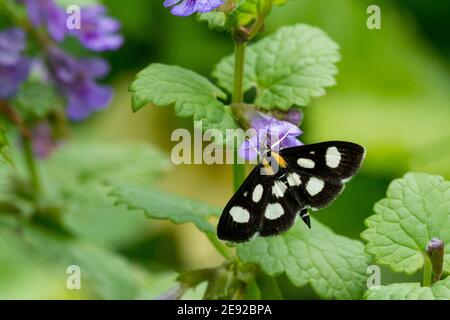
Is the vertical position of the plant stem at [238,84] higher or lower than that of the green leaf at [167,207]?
higher

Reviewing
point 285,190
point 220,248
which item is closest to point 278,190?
point 285,190

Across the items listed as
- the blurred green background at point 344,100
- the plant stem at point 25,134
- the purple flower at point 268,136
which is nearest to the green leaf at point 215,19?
the purple flower at point 268,136

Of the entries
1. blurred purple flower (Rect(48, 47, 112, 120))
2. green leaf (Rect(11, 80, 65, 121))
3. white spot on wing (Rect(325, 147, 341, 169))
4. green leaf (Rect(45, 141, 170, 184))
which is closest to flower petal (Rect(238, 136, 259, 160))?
white spot on wing (Rect(325, 147, 341, 169))

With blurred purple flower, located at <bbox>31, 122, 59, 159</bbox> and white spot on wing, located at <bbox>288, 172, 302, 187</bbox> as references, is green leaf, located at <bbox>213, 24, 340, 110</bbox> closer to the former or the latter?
white spot on wing, located at <bbox>288, 172, 302, 187</bbox>

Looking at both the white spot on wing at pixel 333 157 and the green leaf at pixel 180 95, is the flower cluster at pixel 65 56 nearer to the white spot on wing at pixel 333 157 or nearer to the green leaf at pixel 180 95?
the green leaf at pixel 180 95

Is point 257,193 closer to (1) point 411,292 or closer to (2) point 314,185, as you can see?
(2) point 314,185
